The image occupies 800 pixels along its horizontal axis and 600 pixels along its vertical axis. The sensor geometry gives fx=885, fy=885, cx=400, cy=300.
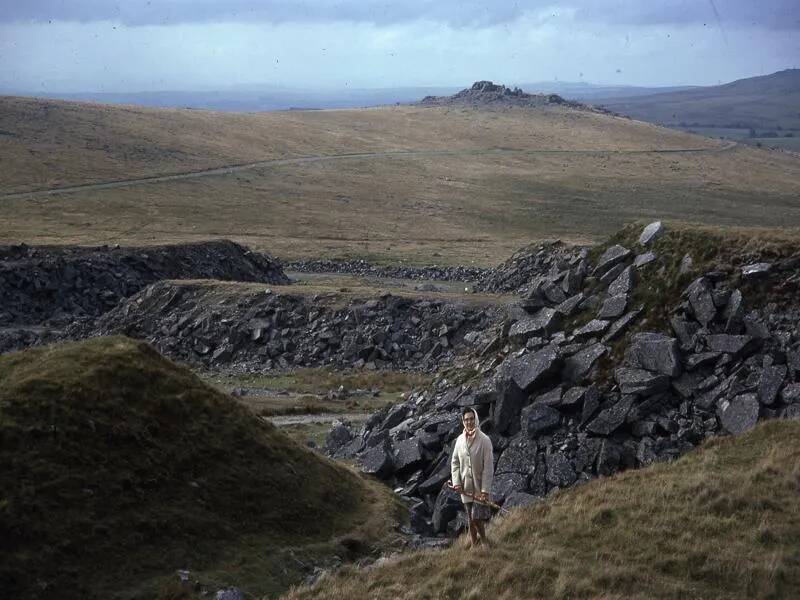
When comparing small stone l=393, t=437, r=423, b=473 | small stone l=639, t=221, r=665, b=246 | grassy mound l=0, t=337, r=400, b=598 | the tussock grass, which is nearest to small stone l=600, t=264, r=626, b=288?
the tussock grass

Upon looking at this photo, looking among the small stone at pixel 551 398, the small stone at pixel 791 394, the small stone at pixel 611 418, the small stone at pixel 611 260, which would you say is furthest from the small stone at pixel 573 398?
the small stone at pixel 611 260

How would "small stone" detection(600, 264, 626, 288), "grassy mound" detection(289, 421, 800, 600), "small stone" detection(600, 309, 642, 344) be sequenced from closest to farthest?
"grassy mound" detection(289, 421, 800, 600)
"small stone" detection(600, 309, 642, 344)
"small stone" detection(600, 264, 626, 288)

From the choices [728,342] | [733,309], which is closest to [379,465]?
[728,342]

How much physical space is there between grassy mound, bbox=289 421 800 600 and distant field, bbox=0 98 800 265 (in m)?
52.8

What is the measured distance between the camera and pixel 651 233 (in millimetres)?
25844

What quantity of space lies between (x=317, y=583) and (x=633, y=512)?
18.1ft

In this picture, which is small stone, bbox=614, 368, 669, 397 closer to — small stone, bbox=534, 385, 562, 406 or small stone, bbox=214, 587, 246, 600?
small stone, bbox=534, 385, 562, 406

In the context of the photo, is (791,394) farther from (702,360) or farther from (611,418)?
(611,418)

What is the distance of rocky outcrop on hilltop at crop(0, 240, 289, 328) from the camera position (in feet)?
166

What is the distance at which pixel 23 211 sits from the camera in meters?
76.9

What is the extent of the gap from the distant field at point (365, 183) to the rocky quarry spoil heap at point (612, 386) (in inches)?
1754

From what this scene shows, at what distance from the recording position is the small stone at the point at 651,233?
25.7 metres

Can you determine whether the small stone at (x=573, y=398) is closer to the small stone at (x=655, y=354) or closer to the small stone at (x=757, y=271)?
the small stone at (x=655, y=354)

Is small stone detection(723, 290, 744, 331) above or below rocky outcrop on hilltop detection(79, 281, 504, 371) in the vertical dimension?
above
